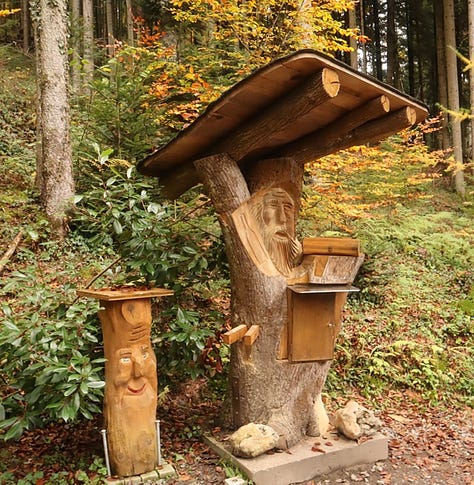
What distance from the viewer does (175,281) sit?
480 cm

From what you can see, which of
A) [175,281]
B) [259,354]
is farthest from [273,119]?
[259,354]

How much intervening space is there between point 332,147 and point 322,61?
4.33 feet

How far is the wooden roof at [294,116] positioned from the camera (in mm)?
3318

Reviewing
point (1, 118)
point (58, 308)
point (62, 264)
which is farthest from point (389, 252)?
point (1, 118)

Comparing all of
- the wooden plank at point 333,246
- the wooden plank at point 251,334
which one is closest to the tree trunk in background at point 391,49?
the wooden plank at point 333,246

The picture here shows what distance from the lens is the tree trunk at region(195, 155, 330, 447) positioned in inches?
165

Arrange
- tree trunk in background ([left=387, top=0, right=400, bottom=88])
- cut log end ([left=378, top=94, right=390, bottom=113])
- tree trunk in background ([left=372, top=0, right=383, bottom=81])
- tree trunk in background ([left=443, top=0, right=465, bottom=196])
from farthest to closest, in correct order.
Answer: tree trunk in background ([left=372, top=0, right=383, bottom=81])
tree trunk in background ([left=387, top=0, right=400, bottom=88])
tree trunk in background ([left=443, top=0, right=465, bottom=196])
cut log end ([left=378, top=94, right=390, bottom=113])

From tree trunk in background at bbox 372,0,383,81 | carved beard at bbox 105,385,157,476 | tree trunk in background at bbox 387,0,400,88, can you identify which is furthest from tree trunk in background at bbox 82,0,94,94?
tree trunk in background at bbox 372,0,383,81

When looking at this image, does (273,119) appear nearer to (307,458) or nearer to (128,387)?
(128,387)

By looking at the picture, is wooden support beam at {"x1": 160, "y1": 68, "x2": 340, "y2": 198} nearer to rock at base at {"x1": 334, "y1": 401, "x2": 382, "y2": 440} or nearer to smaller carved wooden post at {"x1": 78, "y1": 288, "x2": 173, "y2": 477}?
smaller carved wooden post at {"x1": 78, "y1": 288, "x2": 173, "y2": 477}

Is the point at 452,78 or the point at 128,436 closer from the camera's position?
the point at 128,436

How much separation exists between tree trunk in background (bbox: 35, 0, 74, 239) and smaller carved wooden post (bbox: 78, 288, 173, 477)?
3.44 meters

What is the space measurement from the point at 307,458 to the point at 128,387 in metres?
1.65

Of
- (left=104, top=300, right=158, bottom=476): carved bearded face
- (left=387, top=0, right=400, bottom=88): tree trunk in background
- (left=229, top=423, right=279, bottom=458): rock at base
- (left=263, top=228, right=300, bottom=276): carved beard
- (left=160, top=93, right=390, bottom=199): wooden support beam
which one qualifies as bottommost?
(left=229, top=423, right=279, bottom=458): rock at base
